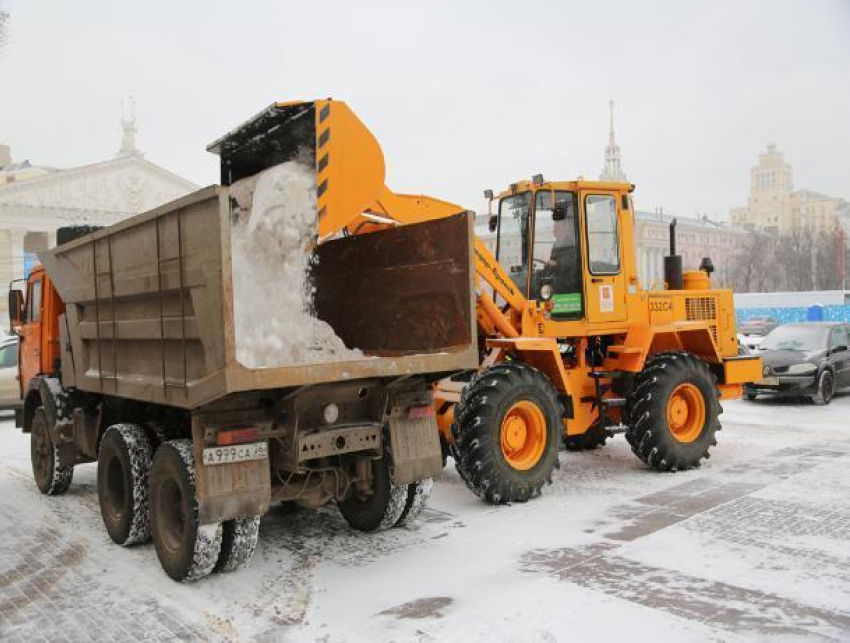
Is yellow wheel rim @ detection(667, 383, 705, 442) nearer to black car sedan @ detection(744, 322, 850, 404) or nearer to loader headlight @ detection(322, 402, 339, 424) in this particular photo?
loader headlight @ detection(322, 402, 339, 424)

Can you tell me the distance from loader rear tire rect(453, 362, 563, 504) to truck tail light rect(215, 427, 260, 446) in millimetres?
2379

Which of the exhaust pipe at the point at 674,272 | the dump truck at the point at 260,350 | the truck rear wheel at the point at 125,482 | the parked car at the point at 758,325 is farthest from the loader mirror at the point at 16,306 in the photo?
the parked car at the point at 758,325

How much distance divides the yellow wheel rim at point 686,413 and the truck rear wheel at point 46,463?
21.3ft

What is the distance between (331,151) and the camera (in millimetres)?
5551

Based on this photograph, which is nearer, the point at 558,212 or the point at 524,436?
the point at 524,436

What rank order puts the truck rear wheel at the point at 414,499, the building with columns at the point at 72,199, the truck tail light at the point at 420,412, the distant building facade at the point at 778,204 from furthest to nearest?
the distant building facade at the point at 778,204 < the building with columns at the point at 72,199 < the truck rear wheel at the point at 414,499 < the truck tail light at the point at 420,412

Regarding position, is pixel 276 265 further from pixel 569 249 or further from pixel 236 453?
pixel 569 249

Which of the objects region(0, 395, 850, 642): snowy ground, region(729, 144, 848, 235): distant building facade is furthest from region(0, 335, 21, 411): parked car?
region(729, 144, 848, 235): distant building facade

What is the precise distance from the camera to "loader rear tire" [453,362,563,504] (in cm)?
692

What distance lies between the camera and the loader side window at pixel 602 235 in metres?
8.41

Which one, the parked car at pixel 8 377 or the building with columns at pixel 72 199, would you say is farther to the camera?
the building with columns at pixel 72 199

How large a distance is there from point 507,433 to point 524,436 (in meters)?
0.24

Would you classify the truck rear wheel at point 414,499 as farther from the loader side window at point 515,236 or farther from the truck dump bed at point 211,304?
the loader side window at point 515,236

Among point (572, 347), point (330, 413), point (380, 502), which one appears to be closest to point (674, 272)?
point (572, 347)
